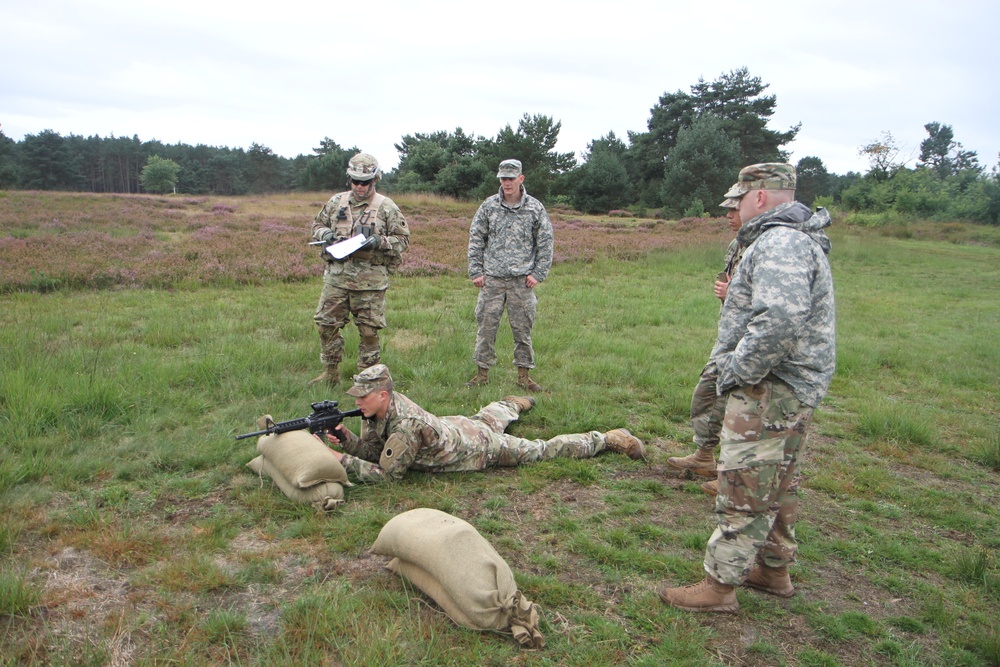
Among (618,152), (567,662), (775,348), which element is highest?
(618,152)

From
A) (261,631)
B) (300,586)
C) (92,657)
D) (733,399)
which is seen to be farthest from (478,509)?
(92,657)

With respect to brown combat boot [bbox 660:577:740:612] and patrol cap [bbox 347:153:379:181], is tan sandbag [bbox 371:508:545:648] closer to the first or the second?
brown combat boot [bbox 660:577:740:612]

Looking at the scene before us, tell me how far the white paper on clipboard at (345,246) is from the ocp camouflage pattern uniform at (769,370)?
13.0 feet

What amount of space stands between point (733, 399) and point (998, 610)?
2.03 metres

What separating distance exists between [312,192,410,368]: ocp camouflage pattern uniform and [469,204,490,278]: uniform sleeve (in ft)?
2.69

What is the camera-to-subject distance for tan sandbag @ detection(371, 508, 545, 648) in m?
3.09

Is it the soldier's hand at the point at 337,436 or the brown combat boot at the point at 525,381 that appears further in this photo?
the brown combat boot at the point at 525,381

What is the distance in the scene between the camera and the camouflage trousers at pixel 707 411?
15.9 ft

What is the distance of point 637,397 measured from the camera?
7066 mm

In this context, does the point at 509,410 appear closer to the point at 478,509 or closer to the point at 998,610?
the point at 478,509

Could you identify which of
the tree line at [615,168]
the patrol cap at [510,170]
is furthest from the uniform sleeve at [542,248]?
the tree line at [615,168]

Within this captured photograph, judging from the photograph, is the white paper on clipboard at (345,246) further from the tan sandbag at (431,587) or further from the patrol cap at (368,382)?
the tan sandbag at (431,587)

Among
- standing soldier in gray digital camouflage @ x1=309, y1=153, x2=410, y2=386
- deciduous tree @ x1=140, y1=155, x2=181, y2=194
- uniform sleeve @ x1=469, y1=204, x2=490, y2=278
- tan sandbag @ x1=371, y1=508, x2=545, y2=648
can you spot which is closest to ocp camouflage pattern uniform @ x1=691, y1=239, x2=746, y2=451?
tan sandbag @ x1=371, y1=508, x2=545, y2=648

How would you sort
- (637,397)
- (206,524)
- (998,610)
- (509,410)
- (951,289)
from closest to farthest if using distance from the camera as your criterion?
1. (998,610)
2. (206,524)
3. (509,410)
4. (637,397)
5. (951,289)
